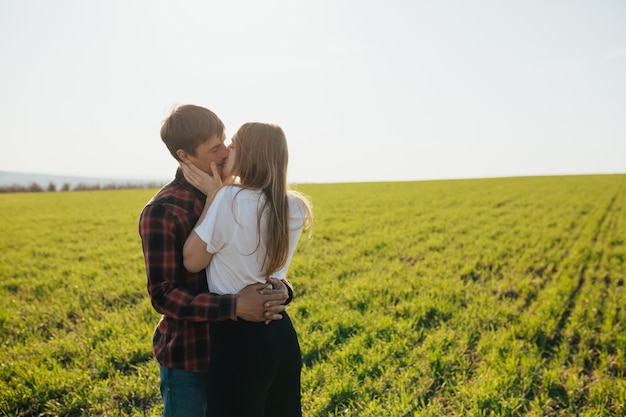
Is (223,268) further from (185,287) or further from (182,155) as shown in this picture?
(182,155)

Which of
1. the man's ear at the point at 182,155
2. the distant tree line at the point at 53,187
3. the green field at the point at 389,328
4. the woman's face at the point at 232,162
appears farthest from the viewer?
the distant tree line at the point at 53,187

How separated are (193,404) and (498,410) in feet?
10.0

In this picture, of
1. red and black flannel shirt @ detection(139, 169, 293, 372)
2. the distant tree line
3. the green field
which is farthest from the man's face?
the distant tree line

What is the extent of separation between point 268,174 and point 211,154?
43 centimetres

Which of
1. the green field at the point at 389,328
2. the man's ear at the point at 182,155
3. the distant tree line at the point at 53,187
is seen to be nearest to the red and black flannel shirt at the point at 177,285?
the man's ear at the point at 182,155

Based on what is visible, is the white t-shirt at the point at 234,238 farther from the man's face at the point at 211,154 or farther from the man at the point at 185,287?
the man's face at the point at 211,154

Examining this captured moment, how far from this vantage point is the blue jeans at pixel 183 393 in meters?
2.10

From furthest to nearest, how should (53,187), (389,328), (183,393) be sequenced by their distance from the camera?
(53,187) → (389,328) → (183,393)

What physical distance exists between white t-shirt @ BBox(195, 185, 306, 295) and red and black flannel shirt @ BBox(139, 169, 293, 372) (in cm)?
13

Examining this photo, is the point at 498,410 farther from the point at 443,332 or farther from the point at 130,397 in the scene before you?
the point at 130,397

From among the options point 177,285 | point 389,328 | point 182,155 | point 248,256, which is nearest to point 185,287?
point 177,285

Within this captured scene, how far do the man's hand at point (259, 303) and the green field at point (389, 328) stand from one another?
2.21 metres

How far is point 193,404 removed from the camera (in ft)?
6.93

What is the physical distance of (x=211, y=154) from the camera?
2.19 metres
